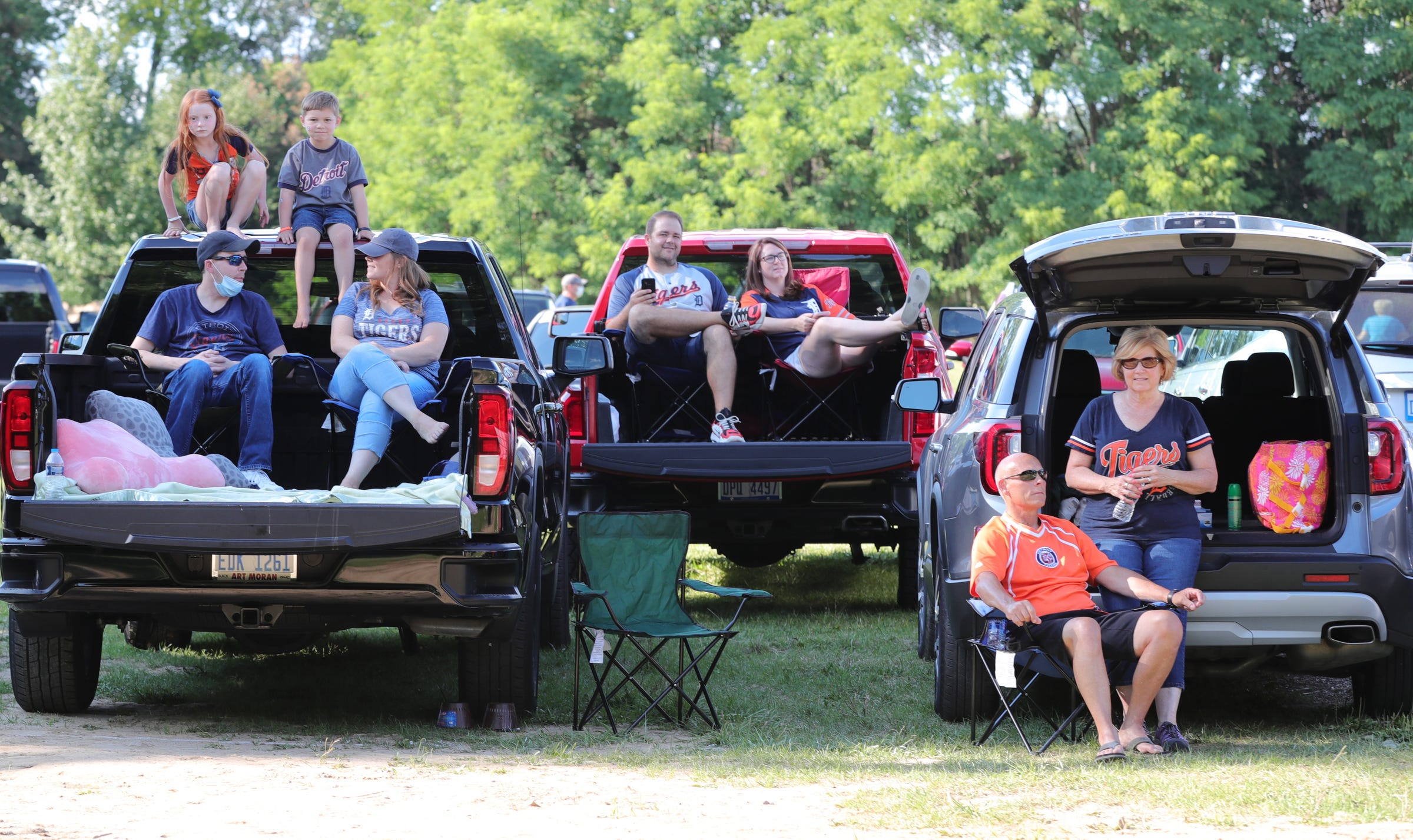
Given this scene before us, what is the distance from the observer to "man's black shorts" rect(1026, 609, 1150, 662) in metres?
5.58

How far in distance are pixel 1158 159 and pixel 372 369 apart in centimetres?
2094

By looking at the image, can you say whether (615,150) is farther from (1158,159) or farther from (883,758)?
(883,758)

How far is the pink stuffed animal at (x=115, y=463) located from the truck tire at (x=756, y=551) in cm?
364

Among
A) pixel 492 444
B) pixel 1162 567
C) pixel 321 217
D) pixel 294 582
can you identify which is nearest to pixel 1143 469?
pixel 1162 567

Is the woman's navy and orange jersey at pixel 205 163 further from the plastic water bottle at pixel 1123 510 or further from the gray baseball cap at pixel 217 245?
the plastic water bottle at pixel 1123 510

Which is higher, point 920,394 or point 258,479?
point 920,394

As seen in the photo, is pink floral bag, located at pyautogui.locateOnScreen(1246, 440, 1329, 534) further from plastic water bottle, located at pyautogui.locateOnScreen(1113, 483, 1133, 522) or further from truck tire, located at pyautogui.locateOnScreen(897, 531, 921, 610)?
truck tire, located at pyautogui.locateOnScreen(897, 531, 921, 610)

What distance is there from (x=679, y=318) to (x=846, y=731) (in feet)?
10.8

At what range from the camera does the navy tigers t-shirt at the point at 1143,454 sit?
5797 mm

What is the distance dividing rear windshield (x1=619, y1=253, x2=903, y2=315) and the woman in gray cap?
272cm

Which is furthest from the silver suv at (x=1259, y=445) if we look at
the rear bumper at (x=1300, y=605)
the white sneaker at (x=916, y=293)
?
the white sneaker at (x=916, y=293)

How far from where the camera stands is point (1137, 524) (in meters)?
5.82

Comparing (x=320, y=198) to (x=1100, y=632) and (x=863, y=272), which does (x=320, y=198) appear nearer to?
(x=863, y=272)

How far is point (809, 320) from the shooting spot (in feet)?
28.9
